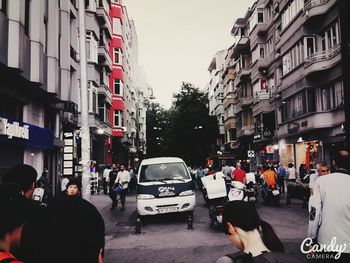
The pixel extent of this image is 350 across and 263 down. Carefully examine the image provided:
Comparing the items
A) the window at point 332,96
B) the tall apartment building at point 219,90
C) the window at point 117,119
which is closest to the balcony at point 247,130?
the window at point 117,119

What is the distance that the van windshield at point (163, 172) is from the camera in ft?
46.3

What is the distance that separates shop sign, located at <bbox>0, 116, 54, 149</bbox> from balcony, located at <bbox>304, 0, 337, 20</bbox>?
698 inches

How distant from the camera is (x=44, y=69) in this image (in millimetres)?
16719

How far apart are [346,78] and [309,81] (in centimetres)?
2143

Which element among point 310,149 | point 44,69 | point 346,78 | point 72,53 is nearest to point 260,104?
point 310,149

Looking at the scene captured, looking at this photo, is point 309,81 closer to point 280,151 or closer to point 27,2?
point 280,151

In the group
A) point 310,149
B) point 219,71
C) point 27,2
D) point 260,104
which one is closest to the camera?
point 27,2

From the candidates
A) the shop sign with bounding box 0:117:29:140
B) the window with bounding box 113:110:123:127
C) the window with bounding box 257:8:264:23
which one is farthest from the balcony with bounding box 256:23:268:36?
the shop sign with bounding box 0:117:29:140

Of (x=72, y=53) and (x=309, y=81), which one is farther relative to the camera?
(x=309, y=81)

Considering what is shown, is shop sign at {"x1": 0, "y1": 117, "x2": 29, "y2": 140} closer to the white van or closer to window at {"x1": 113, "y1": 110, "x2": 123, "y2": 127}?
the white van

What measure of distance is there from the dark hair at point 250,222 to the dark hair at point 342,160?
2.26 metres

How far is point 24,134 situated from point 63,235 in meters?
14.4

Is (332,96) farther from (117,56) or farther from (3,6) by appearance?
(117,56)

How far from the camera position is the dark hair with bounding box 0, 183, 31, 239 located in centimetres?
235
